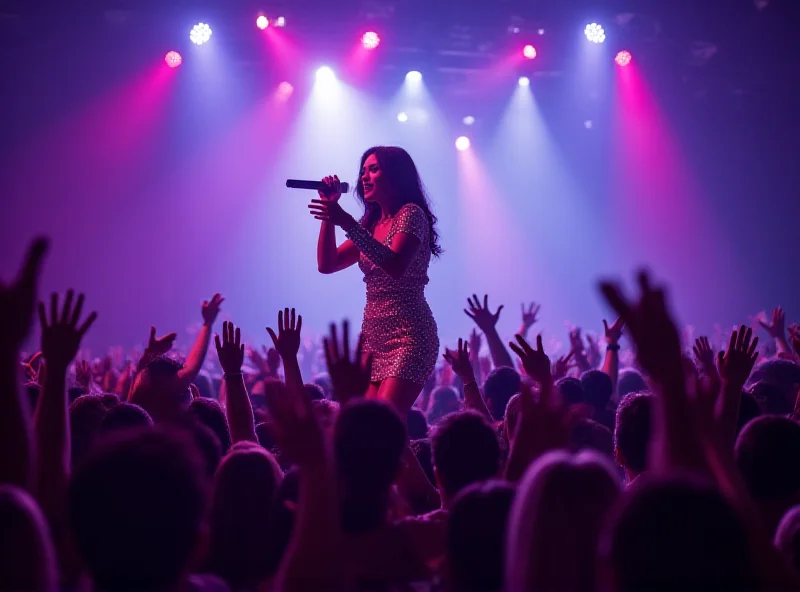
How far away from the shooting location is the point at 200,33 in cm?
1266

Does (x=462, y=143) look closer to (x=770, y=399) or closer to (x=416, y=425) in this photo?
(x=416, y=425)

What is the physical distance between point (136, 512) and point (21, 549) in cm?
22

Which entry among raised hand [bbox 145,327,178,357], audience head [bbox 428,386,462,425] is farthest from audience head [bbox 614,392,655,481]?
audience head [bbox 428,386,462,425]

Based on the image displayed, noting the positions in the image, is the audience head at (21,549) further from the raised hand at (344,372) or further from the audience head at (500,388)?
the audience head at (500,388)

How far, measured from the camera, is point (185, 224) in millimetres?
17594

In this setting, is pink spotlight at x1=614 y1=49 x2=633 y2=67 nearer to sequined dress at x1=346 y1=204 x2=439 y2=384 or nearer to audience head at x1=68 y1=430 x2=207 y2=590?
sequined dress at x1=346 y1=204 x2=439 y2=384

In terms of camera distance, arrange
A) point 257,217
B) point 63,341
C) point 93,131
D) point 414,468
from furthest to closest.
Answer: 1. point 257,217
2. point 93,131
3. point 414,468
4. point 63,341

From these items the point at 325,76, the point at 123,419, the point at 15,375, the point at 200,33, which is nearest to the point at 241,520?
the point at 15,375

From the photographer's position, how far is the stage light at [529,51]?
43.9ft

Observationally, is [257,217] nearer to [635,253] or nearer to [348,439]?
[635,253]

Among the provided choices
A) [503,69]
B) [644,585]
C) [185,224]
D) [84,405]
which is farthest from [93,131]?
[644,585]

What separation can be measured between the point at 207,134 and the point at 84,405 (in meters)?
14.3

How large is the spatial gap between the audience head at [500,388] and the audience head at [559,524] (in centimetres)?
309

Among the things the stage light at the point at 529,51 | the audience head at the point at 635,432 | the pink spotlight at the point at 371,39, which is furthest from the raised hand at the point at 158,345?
the stage light at the point at 529,51
